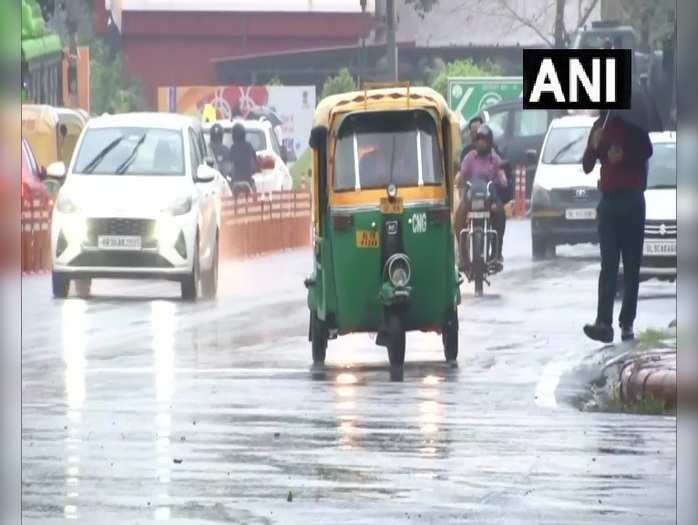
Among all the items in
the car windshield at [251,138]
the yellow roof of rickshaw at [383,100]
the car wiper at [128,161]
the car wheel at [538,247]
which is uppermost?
the yellow roof of rickshaw at [383,100]

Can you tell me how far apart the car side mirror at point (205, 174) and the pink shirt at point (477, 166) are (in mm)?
706

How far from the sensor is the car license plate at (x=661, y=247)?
350 inches

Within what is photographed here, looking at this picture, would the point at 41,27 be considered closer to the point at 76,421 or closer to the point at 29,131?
the point at 29,131

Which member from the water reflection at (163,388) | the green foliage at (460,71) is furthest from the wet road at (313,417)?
the green foliage at (460,71)

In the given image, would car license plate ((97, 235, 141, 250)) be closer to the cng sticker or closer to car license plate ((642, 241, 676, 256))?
the cng sticker

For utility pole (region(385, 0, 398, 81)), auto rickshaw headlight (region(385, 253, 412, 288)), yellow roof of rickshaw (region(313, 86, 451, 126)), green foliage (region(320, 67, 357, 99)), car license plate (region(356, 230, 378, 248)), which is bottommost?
auto rickshaw headlight (region(385, 253, 412, 288))

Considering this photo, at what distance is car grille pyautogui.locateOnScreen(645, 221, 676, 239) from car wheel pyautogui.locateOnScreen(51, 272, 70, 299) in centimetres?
155

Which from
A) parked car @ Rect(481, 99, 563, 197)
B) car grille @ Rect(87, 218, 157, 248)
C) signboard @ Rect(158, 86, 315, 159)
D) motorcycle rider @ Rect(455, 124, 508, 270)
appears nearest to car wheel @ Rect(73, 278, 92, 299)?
car grille @ Rect(87, 218, 157, 248)

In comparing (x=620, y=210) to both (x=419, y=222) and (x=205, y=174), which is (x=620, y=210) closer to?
(x=419, y=222)

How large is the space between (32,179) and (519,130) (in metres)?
1.30

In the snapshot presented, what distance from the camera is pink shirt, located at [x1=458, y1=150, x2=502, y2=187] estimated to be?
8.98 meters

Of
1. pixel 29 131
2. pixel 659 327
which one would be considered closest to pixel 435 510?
pixel 659 327

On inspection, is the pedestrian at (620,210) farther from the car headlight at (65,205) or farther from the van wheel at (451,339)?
the car headlight at (65,205)

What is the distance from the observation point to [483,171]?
9.01 metres
